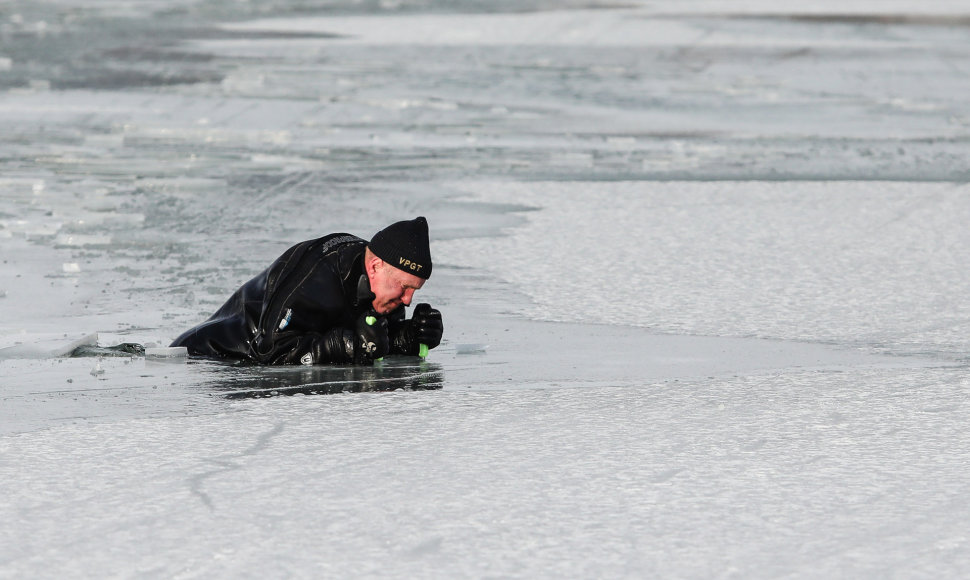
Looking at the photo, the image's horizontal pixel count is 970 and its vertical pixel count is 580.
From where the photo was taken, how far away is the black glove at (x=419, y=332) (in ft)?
17.0

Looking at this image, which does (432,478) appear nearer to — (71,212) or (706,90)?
(71,212)

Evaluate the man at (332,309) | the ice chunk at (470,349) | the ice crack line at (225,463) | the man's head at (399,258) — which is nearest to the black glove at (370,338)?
the man at (332,309)

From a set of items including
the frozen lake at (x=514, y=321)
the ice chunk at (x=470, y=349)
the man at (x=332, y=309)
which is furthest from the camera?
the ice chunk at (x=470, y=349)

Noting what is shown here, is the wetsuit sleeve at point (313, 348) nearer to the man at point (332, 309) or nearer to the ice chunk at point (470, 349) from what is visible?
the man at point (332, 309)

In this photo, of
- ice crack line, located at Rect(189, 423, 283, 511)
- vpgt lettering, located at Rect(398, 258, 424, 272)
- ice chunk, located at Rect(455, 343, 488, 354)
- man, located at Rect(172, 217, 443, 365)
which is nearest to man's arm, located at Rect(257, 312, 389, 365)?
man, located at Rect(172, 217, 443, 365)

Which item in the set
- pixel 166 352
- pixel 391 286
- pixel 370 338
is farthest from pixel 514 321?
pixel 166 352

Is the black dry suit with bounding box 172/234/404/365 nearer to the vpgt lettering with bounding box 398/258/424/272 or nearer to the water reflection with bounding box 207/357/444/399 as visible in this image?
the water reflection with bounding box 207/357/444/399

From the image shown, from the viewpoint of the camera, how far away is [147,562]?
3.07 metres

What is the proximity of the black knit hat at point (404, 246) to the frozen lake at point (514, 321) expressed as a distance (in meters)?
0.43

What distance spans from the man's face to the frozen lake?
0.27m

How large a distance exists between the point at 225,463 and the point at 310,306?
1302 mm

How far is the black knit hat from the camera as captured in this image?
15.6 feet

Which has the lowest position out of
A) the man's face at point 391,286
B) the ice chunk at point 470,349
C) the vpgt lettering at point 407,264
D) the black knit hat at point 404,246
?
the ice chunk at point 470,349

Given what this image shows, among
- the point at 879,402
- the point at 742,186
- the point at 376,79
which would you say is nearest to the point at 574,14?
the point at 376,79
